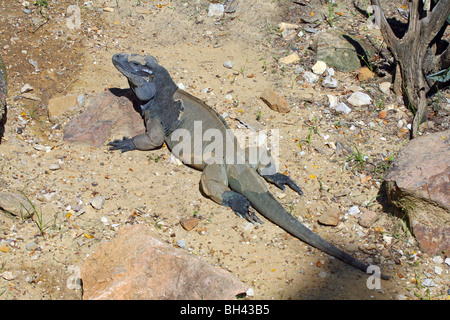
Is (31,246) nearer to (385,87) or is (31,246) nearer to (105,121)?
(105,121)

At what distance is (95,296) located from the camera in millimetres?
3420

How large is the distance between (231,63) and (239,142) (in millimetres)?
1532

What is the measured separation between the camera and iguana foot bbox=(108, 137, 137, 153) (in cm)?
509

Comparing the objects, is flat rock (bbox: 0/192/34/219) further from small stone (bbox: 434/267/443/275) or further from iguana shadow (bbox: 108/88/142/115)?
small stone (bbox: 434/267/443/275)

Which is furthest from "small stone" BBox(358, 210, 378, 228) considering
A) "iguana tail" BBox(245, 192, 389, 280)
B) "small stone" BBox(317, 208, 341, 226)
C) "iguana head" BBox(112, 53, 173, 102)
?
"iguana head" BBox(112, 53, 173, 102)

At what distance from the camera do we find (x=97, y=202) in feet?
14.6

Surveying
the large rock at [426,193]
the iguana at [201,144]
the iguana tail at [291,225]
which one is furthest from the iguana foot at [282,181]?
the large rock at [426,193]

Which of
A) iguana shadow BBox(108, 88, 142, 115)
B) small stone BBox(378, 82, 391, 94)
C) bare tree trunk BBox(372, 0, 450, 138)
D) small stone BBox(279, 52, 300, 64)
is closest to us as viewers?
bare tree trunk BBox(372, 0, 450, 138)

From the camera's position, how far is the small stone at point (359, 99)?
229 inches

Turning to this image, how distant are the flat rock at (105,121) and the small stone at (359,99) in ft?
8.91

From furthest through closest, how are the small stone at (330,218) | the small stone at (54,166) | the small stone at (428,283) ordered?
the small stone at (54,166)
the small stone at (330,218)
the small stone at (428,283)

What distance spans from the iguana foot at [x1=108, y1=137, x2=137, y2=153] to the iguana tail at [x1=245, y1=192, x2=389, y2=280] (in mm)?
1477

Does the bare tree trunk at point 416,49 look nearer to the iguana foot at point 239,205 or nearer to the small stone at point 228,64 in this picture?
the small stone at point 228,64

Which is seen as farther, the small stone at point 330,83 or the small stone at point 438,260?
the small stone at point 330,83
